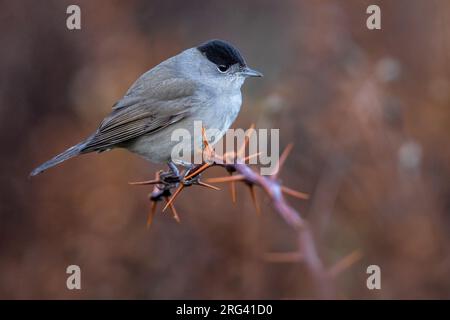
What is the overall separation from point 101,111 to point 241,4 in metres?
2.82

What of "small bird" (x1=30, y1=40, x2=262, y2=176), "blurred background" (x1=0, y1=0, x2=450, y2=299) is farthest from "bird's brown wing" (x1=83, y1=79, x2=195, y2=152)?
Answer: "blurred background" (x1=0, y1=0, x2=450, y2=299)

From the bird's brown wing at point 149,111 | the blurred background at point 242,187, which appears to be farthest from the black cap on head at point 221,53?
the blurred background at point 242,187

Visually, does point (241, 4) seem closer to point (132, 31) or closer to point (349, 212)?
point (132, 31)

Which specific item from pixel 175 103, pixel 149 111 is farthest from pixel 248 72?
pixel 149 111

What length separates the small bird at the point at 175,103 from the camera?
508 centimetres

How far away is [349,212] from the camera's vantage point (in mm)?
5797

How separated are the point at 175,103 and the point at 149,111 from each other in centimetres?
22

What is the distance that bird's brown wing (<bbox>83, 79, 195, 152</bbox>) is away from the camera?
5.09 meters

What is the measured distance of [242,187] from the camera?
5.87 metres

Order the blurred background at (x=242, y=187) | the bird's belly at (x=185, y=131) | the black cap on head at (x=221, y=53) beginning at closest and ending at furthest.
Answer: the bird's belly at (x=185, y=131) → the black cap on head at (x=221, y=53) → the blurred background at (x=242, y=187)

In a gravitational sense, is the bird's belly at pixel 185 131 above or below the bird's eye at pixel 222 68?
below

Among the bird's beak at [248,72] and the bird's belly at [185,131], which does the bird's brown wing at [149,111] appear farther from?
the bird's beak at [248,72]

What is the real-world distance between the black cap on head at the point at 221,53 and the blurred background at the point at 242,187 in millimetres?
461

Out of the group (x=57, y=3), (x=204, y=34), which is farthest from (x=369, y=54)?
(x=57, y=3)
